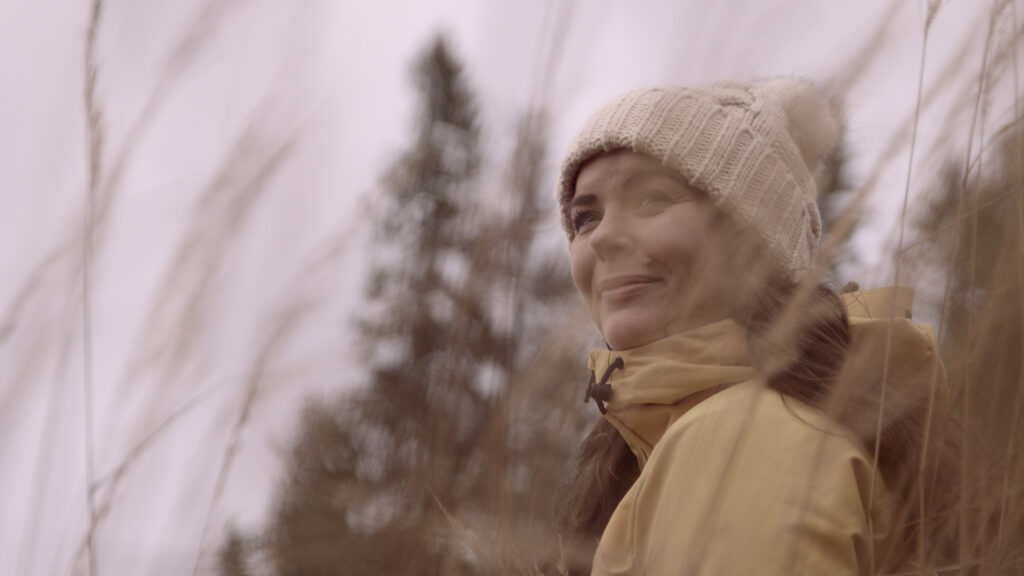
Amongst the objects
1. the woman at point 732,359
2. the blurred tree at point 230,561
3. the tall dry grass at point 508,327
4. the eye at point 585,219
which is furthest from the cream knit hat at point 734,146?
the blurred tree at point 230,561

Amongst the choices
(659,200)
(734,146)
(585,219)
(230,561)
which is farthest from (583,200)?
(230,561)

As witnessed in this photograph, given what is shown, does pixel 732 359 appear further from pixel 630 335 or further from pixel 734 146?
pixel 734 146

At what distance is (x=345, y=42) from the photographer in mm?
1040

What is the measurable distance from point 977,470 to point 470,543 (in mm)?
451

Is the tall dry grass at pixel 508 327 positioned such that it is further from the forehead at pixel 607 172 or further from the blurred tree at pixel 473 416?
the forehead at pixel 607 172

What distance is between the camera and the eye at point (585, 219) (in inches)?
63.9

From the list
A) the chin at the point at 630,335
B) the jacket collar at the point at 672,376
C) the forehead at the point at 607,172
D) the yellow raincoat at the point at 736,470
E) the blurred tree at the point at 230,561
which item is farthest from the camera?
the forehead at the point at 607,172

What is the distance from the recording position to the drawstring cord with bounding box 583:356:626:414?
140cm

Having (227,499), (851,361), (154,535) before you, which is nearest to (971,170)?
(851,361)

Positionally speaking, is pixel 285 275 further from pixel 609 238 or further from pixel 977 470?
pixel 977 470

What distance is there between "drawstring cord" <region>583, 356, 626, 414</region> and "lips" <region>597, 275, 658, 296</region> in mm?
113

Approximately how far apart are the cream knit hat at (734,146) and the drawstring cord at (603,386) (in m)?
0.31

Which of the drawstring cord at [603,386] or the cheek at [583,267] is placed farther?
the cheek at [583,267]

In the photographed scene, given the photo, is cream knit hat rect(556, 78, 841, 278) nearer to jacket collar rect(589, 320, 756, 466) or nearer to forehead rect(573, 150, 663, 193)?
forehead rect(573, 150, 663, 193)
